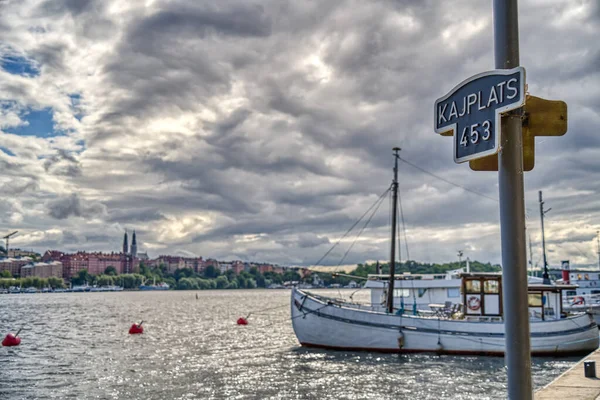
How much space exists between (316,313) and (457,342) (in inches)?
349

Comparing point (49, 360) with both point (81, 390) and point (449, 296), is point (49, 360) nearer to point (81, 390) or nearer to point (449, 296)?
point (81, 390)

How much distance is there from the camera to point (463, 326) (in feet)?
114

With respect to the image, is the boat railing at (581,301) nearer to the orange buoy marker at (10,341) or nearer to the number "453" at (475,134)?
the orange buoy marker at (10,341)

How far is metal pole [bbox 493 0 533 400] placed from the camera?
4230mm

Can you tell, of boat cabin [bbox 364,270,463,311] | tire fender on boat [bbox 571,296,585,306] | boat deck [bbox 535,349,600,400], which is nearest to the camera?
boat deck [bbox 535,349,600,400]

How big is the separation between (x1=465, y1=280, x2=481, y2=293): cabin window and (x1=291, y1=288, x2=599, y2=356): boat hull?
2231 mm

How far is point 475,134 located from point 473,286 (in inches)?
1323

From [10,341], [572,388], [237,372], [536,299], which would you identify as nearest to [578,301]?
[536,299]

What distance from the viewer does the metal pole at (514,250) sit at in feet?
13.9

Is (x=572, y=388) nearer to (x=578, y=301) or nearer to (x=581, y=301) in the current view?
(x=581, y=301)

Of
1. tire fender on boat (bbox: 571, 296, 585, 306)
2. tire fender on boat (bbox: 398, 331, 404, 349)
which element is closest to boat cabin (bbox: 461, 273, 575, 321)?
tire fender on boat (bbox: 398, 331, 404, 349)

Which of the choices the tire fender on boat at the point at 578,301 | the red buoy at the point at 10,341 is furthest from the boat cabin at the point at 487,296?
the red buoy at the point at 10,341

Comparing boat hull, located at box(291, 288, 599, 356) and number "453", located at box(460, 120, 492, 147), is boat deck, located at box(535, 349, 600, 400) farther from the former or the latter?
boat hull, located at box(291, 288, 599, 356)

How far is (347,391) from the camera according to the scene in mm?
24047
